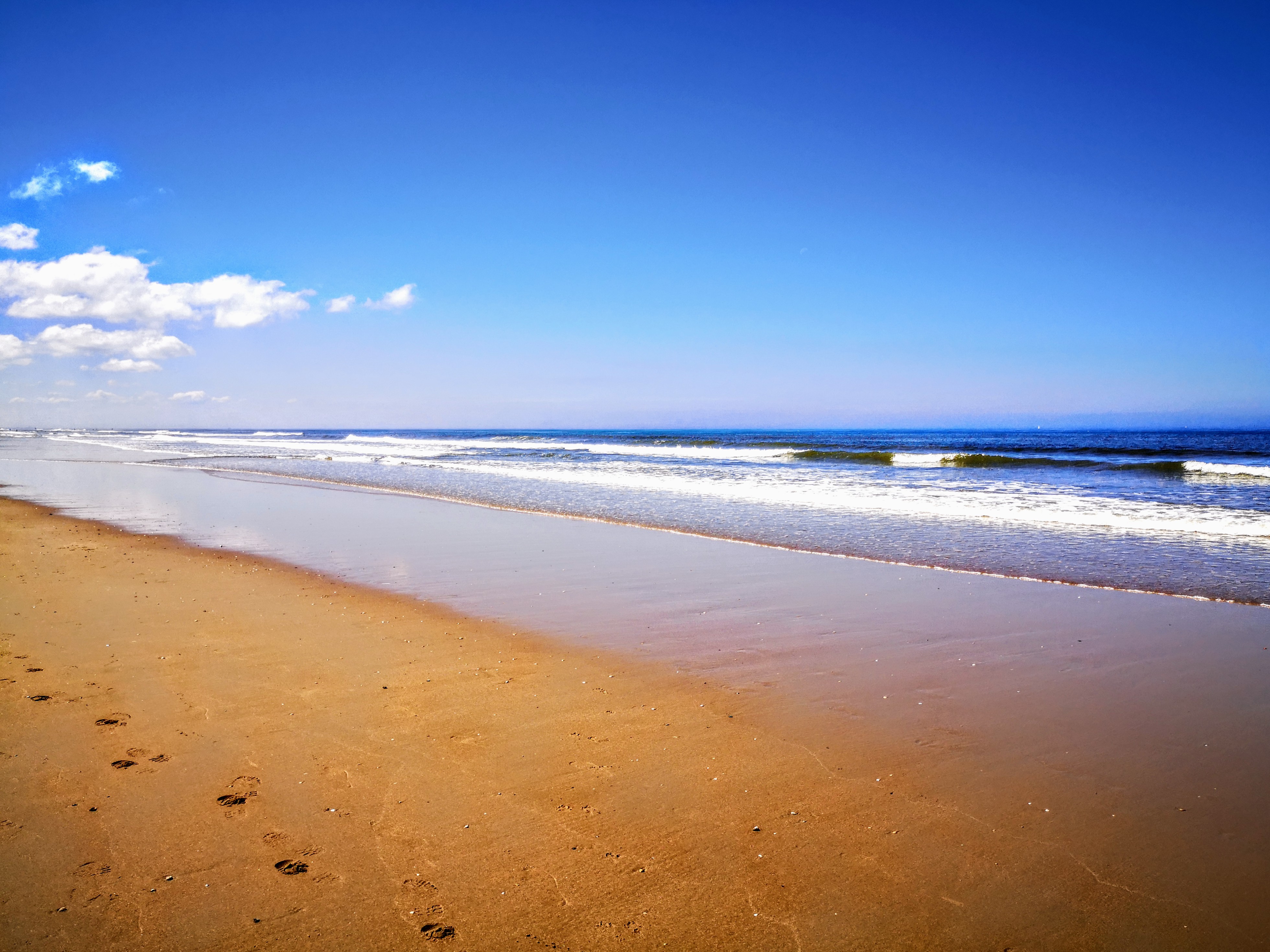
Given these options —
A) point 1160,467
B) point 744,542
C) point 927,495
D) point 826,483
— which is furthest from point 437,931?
point 1160,467

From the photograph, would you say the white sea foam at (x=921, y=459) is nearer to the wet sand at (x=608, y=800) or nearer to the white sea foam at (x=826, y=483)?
the white sea foam at (x=826, y=483)

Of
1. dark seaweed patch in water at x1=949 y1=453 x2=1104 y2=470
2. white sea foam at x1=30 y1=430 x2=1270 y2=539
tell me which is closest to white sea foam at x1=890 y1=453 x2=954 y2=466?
white sea foam at x1=30 y1=430 x2=1270 y2=539

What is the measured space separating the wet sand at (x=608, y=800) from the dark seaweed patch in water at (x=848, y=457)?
30056mm

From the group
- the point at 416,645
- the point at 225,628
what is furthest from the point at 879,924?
the point at 225,628

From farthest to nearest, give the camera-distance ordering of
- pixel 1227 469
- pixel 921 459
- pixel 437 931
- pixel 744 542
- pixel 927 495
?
pixel 921 459
pixel 1227 469
pixel 927 495
pixel 744 542
pixel 437 931

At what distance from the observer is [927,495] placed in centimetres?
1709

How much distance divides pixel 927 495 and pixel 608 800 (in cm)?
1555

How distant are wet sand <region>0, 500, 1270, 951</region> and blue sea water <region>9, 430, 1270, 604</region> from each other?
3.81 m

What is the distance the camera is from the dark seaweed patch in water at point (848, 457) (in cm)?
3531

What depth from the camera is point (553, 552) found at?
32.9 feet

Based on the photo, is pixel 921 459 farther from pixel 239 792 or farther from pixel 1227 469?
pixel 239 792

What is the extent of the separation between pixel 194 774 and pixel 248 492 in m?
17.0

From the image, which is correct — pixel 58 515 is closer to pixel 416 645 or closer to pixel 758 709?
pixel 416 645

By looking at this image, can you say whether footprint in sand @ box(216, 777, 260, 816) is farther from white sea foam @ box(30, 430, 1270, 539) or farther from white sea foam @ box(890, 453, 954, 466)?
white sea foam @ box(890, 453, 954, 466)
